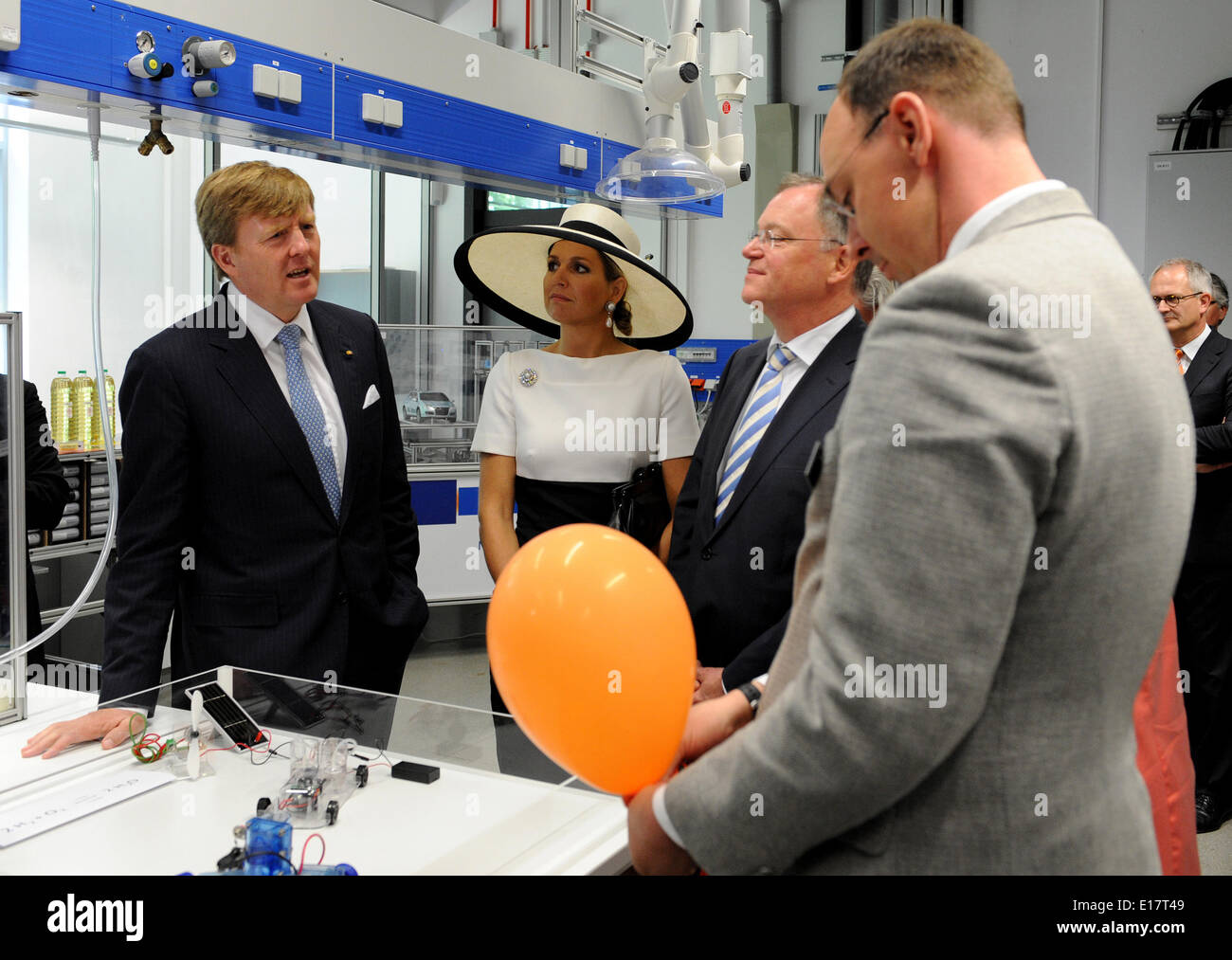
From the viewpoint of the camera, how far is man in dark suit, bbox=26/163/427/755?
193 centimetres

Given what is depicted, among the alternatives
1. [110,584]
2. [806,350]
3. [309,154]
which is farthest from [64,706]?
[309,154]

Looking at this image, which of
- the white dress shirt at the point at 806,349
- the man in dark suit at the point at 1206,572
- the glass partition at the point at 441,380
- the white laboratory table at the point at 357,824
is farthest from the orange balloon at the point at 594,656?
the glass partition at the point at 441,380

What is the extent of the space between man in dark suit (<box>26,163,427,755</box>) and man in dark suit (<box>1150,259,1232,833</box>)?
2806 millimetres

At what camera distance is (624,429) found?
246cm

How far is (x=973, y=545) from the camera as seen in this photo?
807 millimetres

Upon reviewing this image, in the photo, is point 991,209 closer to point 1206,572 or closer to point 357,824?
point 357,824

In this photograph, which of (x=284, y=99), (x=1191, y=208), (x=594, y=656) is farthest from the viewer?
(x=1191, y=208)

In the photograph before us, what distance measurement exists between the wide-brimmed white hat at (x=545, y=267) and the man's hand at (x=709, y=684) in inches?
39.8

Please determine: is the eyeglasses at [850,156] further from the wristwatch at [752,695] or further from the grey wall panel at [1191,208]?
the grey wall panel at [1191,208]

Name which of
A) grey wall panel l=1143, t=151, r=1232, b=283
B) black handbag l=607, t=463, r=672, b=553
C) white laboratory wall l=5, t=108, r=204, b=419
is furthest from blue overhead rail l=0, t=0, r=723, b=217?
grey wall panel l=1143, t=151, r=1232, b=283

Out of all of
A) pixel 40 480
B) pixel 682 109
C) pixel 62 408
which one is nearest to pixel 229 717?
pixel 40 480

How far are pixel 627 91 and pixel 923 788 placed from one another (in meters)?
3.39

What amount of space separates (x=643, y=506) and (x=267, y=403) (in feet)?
2.82

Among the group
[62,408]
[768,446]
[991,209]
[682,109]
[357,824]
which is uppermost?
[682,109]
